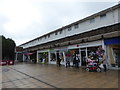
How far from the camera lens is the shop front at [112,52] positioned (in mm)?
10781

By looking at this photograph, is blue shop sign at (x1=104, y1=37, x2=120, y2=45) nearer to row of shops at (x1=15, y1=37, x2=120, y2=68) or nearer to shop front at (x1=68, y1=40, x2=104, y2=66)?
row of shops at (x1=15, y1=37, x2=120, y2=68)

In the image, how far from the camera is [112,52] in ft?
36.1

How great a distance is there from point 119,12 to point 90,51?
5.62 meters

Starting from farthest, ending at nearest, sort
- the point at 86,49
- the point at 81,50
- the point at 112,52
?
1. the point at 81,50
2. the point at 86,49
3. the point at 112,52

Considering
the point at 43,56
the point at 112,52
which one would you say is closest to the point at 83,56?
the point at 112,52

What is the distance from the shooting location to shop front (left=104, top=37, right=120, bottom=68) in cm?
1078

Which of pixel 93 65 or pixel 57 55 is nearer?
pixel 93 65

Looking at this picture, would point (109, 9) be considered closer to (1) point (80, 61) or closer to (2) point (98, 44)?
(2) point (98, 44)

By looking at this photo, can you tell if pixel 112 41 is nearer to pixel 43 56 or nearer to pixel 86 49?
pixel 86 49

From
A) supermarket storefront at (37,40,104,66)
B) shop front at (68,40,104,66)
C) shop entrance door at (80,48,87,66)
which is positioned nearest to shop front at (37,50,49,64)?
supermarket storefront at (37,40,104,66)

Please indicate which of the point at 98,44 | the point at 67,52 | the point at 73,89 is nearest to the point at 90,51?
the point at 98,44

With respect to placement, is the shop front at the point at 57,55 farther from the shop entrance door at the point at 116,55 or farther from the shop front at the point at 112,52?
the shop entrance door at the point at 116,55

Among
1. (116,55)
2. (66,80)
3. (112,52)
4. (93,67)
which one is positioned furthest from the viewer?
(116,55)

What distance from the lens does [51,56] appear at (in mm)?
20266
